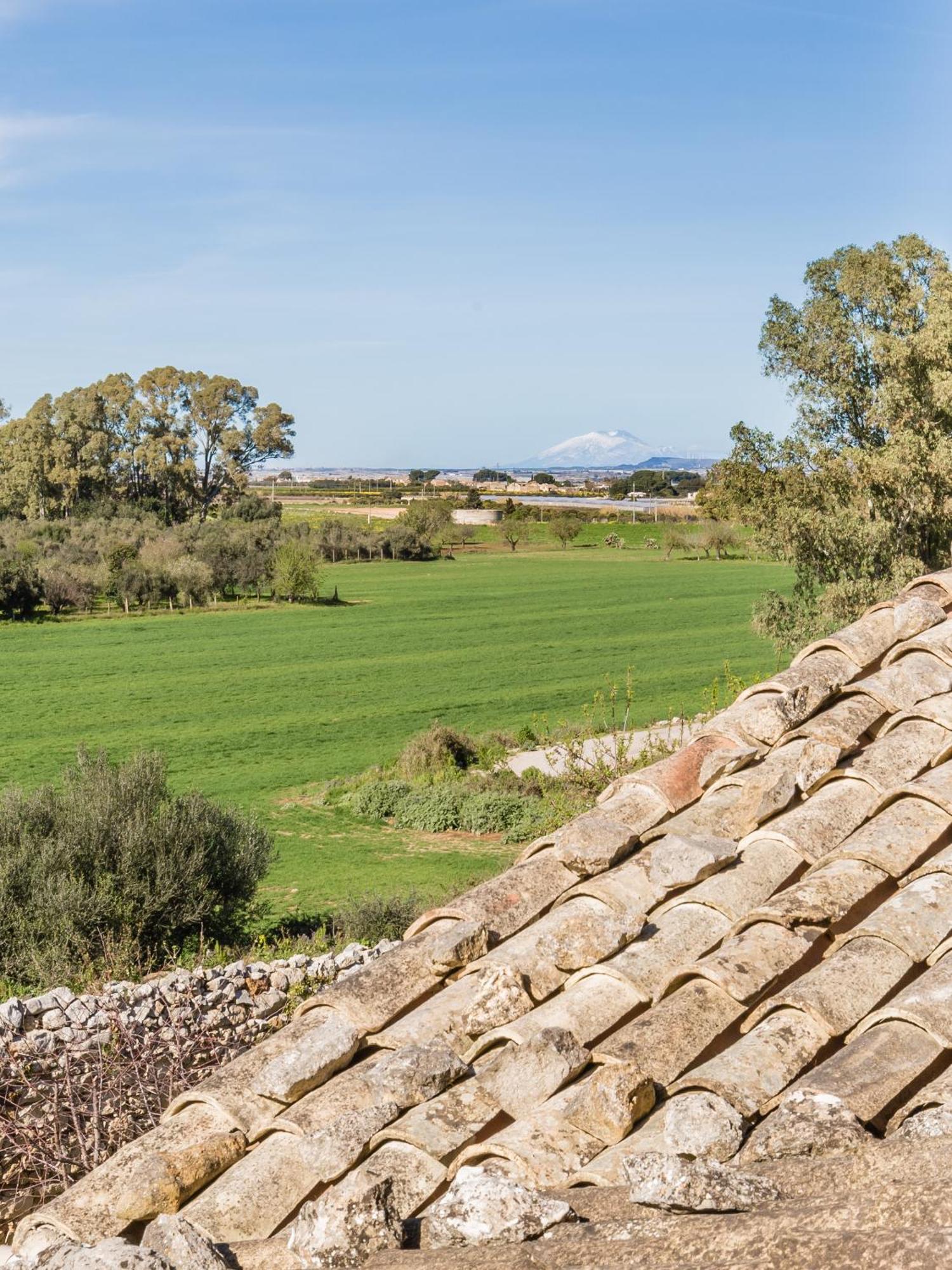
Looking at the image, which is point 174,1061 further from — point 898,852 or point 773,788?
point 898,852

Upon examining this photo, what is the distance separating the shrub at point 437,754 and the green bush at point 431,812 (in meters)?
2.57

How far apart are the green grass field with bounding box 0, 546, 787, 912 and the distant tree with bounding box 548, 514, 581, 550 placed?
3658 cm

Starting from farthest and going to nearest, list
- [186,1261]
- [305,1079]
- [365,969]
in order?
1. [365,969]
2. [305,1079]
3. [186,1261]

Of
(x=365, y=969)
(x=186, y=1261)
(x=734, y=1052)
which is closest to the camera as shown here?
(x=186, y=1261)

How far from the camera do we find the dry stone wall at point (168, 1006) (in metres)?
8.31

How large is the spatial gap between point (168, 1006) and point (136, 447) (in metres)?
96.0

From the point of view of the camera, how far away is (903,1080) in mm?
3016

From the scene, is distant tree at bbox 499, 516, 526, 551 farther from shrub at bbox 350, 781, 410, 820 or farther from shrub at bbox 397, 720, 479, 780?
shrub at bbox 350, 781, 410, 820

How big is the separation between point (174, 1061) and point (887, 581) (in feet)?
70.2

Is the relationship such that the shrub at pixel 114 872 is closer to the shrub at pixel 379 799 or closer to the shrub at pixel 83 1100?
the shrub at pixel 83 1100

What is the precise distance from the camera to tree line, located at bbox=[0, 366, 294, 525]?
93312 mm

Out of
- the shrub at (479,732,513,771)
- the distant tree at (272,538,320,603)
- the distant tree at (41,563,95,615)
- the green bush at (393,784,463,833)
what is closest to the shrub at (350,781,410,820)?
the green bush at (393,784,463,833)

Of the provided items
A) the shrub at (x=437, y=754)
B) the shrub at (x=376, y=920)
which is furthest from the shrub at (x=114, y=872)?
the shrub at (x=437, y=754)

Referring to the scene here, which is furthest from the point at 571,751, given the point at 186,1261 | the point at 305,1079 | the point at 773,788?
the point at 186,1261
